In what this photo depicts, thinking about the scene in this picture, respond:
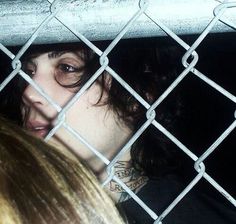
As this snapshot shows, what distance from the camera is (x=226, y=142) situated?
12.9 feet

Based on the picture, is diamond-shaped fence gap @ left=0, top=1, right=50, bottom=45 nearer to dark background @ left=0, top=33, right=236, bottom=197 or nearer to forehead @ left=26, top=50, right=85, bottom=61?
forehead @ left=26, top=50, right=85, bottom=61

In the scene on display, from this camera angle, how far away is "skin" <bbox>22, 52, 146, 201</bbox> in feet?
5.15

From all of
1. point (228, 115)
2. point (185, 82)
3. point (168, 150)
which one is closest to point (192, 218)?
point (168, 150)

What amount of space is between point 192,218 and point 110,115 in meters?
0.54

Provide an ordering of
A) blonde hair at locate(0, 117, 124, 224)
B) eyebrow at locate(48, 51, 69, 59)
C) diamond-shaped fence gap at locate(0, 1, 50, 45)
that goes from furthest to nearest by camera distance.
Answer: eyebrow at locate(48, 51, 69, 59), diamond-shaped fence gap at locate(0, 1, 50, 45), blonde hair at locate(0, 117, 124, 224)

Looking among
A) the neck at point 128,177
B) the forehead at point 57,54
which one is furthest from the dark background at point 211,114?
the neck at point 128,177

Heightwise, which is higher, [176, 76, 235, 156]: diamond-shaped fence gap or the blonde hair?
[176, 76, 235, 156]: diamond-shaped fence gap

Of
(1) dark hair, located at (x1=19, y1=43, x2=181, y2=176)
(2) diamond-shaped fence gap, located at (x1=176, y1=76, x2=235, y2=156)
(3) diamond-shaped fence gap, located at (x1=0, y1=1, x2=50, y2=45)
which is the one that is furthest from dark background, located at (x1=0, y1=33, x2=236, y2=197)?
(3) diamond-shaped fence gap, located at (x1=0, y1=1, x2=50, y2=45)

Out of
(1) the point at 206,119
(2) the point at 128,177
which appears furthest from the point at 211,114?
(2) the point at 128,177

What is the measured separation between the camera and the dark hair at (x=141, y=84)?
62.9 inches

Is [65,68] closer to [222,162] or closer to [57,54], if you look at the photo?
[57,54]

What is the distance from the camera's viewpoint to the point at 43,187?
0.62 meters

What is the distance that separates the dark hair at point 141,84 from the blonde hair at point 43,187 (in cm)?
91

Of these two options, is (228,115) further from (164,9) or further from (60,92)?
(164,9)
